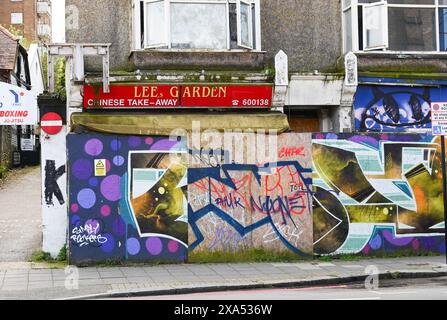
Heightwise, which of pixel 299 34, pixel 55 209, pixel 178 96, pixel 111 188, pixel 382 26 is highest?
pixel 382 26

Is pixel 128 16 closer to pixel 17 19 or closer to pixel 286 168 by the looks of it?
pixel 286 168

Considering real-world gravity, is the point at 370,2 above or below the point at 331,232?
above

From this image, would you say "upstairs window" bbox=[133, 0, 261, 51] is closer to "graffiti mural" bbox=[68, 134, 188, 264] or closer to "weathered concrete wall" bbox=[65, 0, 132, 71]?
"weathered concrete wall" bbox=[65, 0, 132, 71]

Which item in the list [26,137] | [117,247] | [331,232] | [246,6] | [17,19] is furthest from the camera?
→ [17,19]

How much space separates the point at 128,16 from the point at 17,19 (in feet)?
208

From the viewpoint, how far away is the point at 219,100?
46.2ft

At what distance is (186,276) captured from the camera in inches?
463

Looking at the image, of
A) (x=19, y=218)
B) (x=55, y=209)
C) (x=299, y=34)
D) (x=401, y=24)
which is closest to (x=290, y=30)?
(x=299, y=34)

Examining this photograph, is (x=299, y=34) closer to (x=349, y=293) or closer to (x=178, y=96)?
(x=178, y=96)

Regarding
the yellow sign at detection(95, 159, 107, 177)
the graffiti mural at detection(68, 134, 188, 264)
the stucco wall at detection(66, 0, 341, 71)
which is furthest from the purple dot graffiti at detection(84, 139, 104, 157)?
the stucco wall at detection(66, 0, 341, 71)

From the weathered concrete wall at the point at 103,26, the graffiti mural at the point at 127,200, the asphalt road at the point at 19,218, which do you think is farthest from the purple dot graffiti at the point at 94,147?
the asphalt road at the point at 19,218

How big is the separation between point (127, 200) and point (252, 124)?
3094 mm

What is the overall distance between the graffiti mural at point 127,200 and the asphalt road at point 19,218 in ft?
5.76

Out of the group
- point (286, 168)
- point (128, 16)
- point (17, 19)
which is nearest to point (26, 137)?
point (128, 16)
